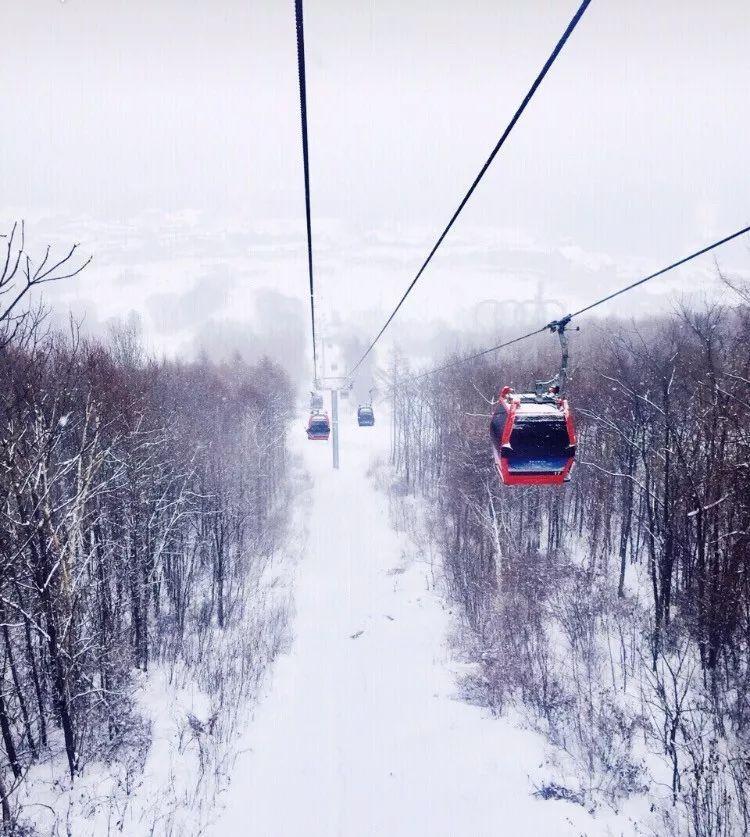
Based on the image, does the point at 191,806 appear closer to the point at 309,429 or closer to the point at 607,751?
the point at 607,751

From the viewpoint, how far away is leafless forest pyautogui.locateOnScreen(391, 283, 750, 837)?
27.4 feet

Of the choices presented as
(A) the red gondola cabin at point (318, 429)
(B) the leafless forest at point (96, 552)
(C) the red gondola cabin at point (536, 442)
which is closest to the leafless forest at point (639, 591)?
(C) the red gondola cabin at point (536, 442)

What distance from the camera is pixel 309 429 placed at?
60.3 ft

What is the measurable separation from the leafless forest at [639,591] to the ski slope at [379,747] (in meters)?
0.82

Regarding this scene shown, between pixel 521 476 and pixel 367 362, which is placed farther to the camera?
pixel 367 362

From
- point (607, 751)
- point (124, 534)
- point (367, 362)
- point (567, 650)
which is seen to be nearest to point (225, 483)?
point (124, 534)

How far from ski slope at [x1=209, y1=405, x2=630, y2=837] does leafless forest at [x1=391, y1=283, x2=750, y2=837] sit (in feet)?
2.70

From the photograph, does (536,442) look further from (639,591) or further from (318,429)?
(318,429)

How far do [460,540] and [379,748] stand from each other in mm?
11596

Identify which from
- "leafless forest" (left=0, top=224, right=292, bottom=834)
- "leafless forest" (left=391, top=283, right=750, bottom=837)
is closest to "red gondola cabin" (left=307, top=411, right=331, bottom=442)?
"leafless forest" (left=0, top=224, right=292, bottom=834)

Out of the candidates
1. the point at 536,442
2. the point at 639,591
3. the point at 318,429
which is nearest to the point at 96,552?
the point at 318,429

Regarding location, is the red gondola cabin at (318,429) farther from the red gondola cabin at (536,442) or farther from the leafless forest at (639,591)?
the red gondola cabin at (536,442)

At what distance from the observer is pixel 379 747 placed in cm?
941

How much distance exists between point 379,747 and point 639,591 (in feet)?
34.2
